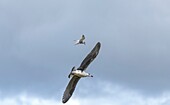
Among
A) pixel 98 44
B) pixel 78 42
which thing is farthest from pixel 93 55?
pixel 78 42

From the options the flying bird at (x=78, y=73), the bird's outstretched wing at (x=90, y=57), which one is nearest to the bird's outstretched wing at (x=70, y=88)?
the flying bird at (x=78, y=73)

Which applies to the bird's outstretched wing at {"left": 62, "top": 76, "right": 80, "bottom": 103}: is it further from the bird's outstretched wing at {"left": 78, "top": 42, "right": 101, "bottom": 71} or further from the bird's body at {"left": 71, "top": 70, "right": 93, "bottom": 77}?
the bird's body at {"left": 71, "top": 70, "right": 93, "bottom": 77}

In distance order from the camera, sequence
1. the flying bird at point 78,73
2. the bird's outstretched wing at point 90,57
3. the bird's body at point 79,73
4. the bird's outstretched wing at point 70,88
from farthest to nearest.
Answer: the bird's outstretched wing at point 70,88 → the bird's outstretched wing at point 90,57 → the flying bird at point 78,73 → the bird's body at point 79,73

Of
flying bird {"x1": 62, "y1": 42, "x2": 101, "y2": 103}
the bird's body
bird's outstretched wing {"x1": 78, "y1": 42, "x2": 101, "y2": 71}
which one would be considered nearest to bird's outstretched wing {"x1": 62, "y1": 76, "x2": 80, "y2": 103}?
flying bird {"x1": 62, "y1": 42, "x2": 101, "y2": 103}

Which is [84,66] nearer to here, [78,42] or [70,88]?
[70,88]

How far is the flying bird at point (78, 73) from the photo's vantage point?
243 feet

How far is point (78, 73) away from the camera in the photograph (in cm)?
7381

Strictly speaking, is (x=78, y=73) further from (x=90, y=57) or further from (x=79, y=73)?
(x=90, y=57)

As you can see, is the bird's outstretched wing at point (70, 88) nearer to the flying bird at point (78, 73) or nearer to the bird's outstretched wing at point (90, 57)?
the flying bird at point (78, 73)

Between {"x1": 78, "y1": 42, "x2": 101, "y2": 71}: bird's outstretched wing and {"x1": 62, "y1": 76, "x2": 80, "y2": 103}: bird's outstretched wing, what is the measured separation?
1972mm

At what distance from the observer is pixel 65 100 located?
75.9 metres

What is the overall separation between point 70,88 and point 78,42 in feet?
95.4

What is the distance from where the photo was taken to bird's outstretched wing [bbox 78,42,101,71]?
74750mm

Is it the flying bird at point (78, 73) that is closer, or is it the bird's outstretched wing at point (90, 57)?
the flying bird at point (78, 73)
